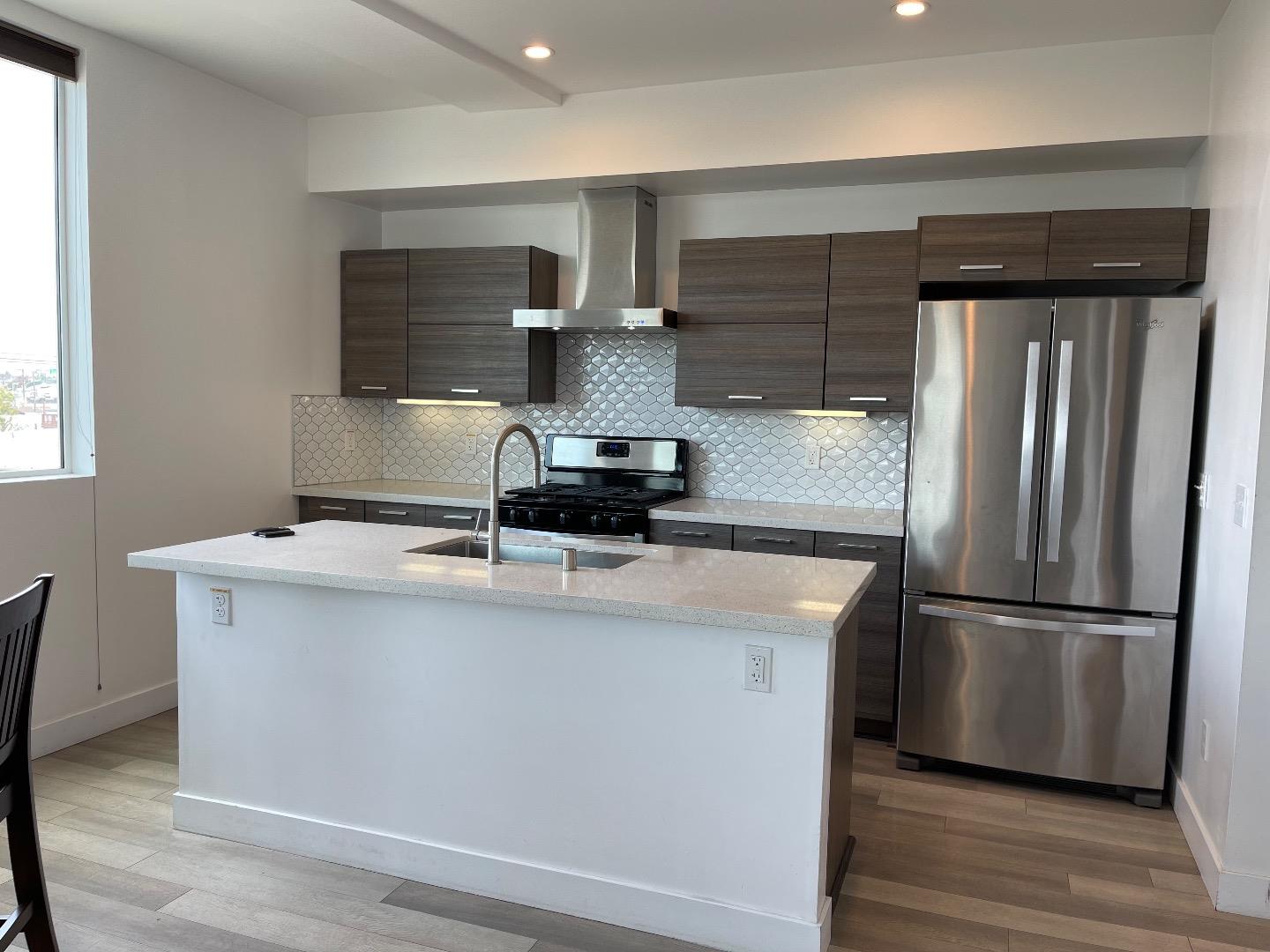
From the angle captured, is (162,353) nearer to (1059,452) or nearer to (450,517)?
A: (450,517)

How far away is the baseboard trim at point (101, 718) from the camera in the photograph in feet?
12.1

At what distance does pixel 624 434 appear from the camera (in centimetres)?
507

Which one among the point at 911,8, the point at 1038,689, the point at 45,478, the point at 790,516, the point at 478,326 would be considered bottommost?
the point at 1038,689

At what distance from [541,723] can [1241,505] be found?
7.08 feet

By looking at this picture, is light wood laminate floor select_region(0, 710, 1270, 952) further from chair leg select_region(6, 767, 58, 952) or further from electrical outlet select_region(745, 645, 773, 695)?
electrical outlet select_region(745, 645, 773, 695)

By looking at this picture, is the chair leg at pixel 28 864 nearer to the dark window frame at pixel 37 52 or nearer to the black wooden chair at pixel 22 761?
the black wooden chair at pixel 22 761

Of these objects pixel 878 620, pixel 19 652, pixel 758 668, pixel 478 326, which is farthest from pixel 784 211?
pixel 19 652

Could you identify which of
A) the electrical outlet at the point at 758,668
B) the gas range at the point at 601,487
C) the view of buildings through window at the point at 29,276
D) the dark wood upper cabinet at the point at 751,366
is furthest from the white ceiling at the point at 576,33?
the electrical outlet at the point at 758,668

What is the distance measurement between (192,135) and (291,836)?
3.10m

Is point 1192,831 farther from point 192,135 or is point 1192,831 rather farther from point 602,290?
point 192,135

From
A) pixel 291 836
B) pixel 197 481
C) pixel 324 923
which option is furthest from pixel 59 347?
pixel 324 923

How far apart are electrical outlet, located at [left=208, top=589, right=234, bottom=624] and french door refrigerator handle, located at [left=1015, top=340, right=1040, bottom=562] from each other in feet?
9.27

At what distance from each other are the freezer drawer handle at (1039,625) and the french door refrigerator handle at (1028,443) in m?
0.28

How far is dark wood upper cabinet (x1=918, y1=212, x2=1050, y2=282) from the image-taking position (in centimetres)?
370
